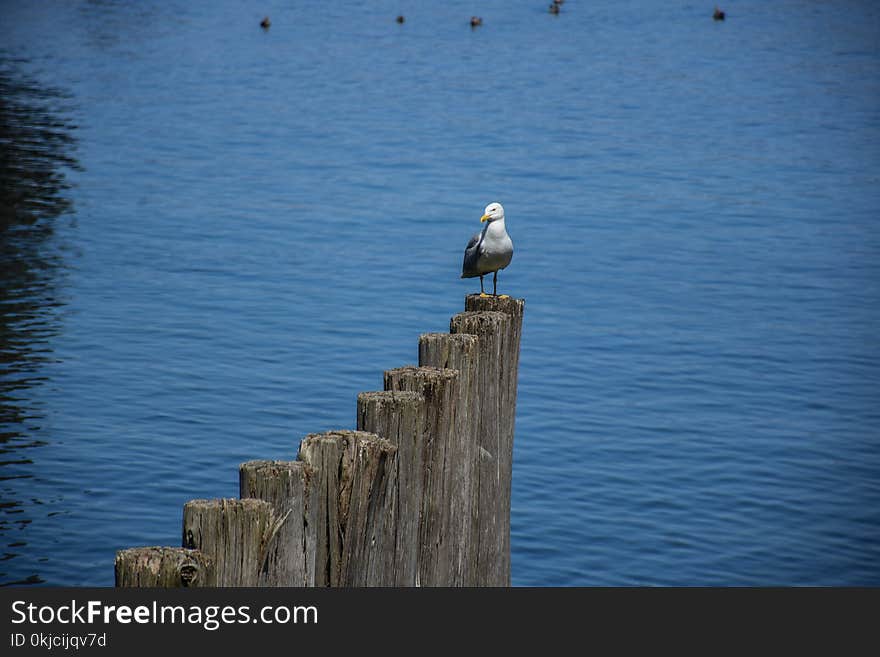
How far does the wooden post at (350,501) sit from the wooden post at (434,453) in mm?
525

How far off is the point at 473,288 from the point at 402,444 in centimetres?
1779

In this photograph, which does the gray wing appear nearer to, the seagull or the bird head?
the seagull

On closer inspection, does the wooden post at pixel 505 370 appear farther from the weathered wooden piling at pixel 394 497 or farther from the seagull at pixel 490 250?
the seagull at pixel 490 250

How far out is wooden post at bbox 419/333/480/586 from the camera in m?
6.68

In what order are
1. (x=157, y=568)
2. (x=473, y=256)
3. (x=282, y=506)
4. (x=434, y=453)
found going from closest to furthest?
(x=157, y=568), (x=282, y=506), (x=434, y=453), (x=473, y=256)

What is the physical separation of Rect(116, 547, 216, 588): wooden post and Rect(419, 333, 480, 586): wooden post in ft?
8.26

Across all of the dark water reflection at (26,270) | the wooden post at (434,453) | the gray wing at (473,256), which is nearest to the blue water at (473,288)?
the dark water reflection at (26,270)

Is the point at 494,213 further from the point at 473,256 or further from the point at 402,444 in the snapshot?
the point at 402,444

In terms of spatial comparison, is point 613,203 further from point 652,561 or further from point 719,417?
point 652,561

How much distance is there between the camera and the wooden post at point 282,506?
16.0 feet

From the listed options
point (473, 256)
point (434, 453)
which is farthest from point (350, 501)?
point (473, 256)

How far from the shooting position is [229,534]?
14.9ft

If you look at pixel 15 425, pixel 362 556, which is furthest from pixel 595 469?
pixel 362 556

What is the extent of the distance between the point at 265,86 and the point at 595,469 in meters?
30.7
